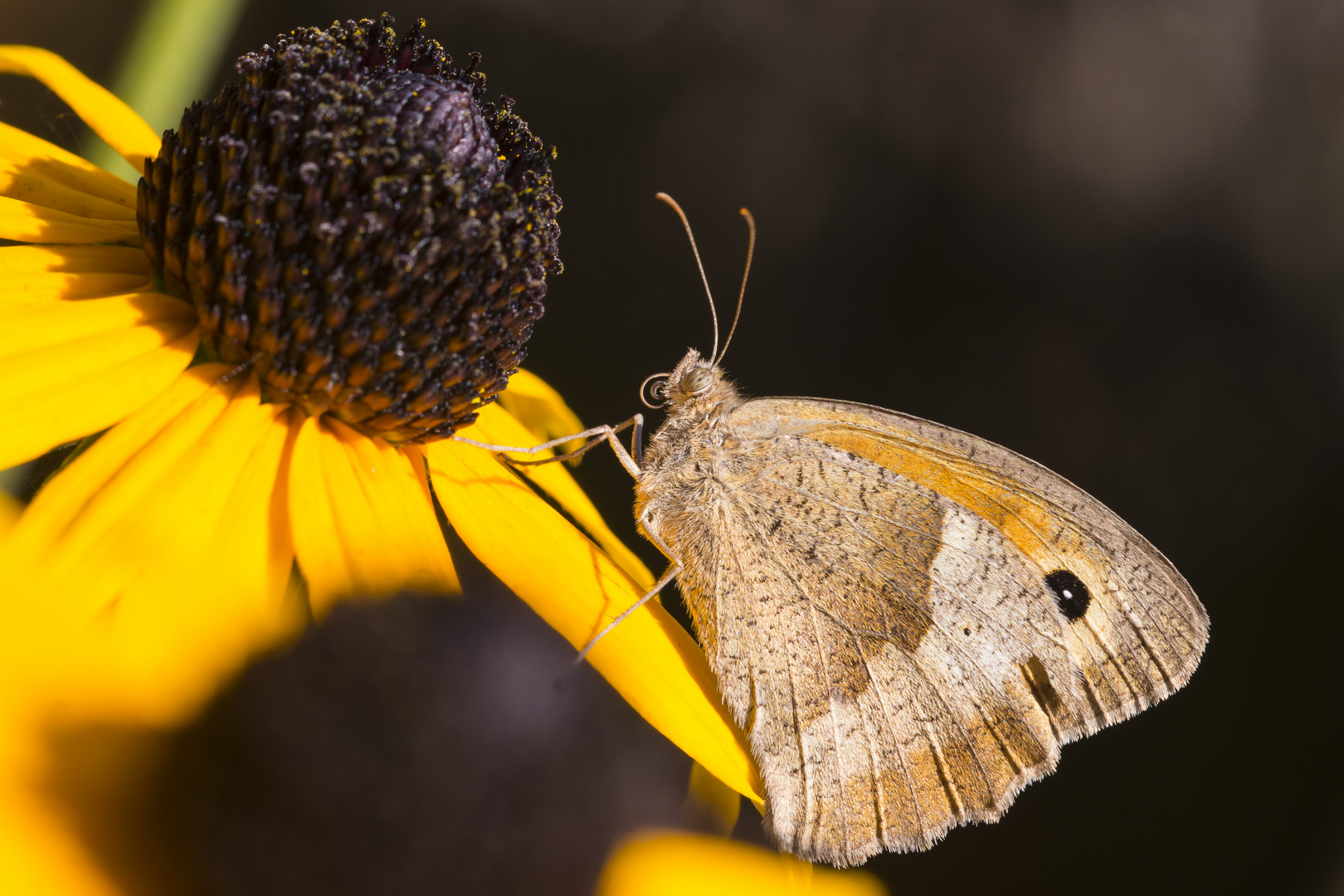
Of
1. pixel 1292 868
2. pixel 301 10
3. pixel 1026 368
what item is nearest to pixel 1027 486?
pixel 1026 368

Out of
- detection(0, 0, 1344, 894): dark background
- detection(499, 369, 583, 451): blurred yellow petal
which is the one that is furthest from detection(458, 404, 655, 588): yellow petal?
detection(0, 0, 1344, 894): dark background

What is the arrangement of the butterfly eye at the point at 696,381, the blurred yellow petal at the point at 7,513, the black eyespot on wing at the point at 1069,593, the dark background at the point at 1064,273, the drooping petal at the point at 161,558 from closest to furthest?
the drooping petal at the point at 161,558, the blurred yellow petal at the point at 7,513, the black eyespot on wing at the point at 1069,593, the butterfly eye at the point at 696,381, the dark background at the point at 1064,273

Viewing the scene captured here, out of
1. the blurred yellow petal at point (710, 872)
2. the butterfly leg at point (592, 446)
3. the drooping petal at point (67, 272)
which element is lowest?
the blurred yellow petal at point (710, 872)

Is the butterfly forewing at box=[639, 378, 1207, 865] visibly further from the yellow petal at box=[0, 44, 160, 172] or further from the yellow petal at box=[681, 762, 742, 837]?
the yellow petal at box=[0, 44, 160, 172]

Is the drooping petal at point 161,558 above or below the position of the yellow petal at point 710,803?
above

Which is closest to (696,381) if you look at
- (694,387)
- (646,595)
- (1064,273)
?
(694,387)

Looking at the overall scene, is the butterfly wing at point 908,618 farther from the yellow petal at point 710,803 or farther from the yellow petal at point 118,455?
the yellow petal at point 118,455

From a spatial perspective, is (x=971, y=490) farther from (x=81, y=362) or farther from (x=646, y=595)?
(x=81, y=362)

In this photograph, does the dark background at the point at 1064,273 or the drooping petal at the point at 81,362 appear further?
the dark background at the point at 1064,273

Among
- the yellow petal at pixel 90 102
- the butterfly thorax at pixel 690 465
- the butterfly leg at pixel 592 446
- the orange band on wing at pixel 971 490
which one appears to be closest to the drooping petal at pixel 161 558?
the butterfly leg at pixel 592 446
